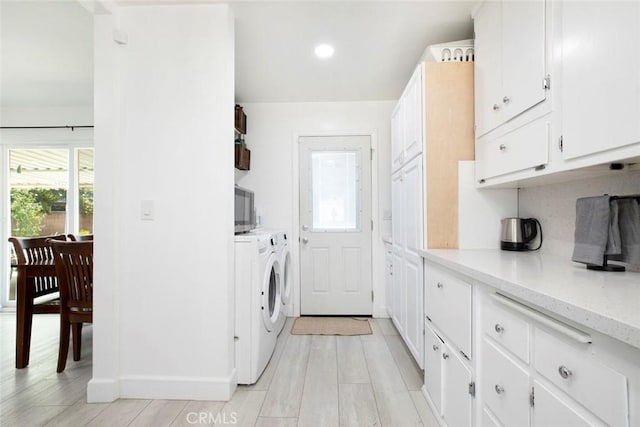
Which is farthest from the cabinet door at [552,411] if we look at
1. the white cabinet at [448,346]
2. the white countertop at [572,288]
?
the white cabinet at [448,346]

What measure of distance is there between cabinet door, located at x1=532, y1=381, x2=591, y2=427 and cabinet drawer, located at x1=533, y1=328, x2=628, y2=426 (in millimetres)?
33

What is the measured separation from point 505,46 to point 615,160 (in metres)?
0.89

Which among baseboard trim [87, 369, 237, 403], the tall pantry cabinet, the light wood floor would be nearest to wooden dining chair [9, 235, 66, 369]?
the light wood floor

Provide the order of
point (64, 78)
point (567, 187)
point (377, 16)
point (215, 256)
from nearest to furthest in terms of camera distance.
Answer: point (567, 187) < point (215, 256) < point (377, 16) < point (64, 78)

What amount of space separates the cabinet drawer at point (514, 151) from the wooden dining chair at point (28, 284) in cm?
303

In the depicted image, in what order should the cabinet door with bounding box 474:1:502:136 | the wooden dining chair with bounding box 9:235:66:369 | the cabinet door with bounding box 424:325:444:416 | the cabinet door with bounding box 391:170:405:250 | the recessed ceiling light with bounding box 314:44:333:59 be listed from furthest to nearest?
the cabinet door with bounding box 391:170:405:250
the recessed ceiling light with bounding box 314:44:333:59
the wooden dining chair with bounding box 9:235:66:369
the cabinet door with bounding box 474:1:502:136
the cabinet door with bounding box 424:325:444:416

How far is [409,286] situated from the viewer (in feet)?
7.16

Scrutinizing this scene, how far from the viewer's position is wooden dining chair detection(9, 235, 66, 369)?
217 cm

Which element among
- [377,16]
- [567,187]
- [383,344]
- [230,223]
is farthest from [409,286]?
[377,16]

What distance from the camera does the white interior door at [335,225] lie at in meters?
3.40

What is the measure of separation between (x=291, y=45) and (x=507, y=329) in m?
2.26

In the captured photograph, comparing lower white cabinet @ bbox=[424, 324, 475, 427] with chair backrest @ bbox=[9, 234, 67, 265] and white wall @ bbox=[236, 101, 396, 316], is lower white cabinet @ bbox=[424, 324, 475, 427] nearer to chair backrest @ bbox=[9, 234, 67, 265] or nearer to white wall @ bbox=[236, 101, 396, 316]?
white wall @ bbox=[236, 101, 396, 316]

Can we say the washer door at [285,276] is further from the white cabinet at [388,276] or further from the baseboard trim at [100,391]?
the baseboard trim at [100,391]

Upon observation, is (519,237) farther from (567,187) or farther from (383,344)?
(383,344)
